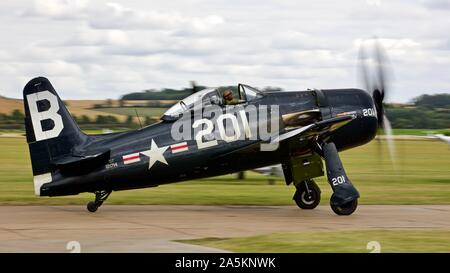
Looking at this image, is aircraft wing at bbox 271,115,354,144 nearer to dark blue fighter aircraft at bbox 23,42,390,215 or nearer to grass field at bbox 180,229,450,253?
dark blue fighter aircraft at bbox 23,42,390,215

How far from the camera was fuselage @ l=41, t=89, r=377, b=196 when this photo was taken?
54.3 ft

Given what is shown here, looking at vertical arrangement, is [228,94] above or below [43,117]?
above

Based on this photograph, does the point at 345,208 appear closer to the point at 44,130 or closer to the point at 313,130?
the point at 313,130

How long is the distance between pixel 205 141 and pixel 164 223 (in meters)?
2.11

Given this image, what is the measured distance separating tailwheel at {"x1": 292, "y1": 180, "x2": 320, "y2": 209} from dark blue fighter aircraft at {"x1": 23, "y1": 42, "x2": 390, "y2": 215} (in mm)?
425

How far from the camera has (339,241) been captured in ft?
44.3

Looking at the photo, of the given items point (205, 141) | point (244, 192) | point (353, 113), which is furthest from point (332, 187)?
point (244, 192)

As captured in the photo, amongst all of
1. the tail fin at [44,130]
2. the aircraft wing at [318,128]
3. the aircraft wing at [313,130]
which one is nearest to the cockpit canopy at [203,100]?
the aircraft wing at [313,130]

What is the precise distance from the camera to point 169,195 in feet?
74.5

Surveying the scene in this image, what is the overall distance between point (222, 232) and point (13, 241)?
3601 mm

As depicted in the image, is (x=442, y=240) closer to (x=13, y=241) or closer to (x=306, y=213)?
(x=306, y=213)

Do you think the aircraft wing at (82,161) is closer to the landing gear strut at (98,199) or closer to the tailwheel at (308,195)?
the landing gear strut at (98,199)

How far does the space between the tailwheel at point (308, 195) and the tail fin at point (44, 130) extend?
16.4 ft

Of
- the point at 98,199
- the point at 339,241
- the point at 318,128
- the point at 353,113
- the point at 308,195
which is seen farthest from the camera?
the point at 308,195
